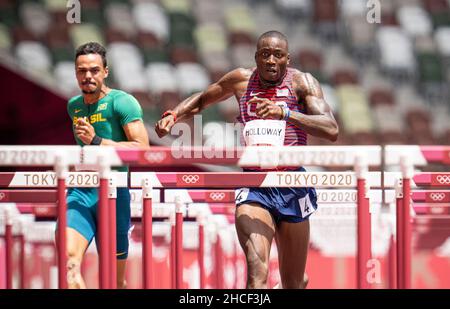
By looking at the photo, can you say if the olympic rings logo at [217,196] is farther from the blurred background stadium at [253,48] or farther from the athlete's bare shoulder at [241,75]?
the blurred background stadium at [253,48]

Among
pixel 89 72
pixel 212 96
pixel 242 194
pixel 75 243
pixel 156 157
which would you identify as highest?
pixel 89 72

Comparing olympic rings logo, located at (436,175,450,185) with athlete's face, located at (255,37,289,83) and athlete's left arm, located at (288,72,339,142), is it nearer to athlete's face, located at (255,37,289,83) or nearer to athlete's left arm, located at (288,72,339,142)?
athlete's left arm, located at (288,72,339,142)

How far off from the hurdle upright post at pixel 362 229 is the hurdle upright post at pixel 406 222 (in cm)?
16

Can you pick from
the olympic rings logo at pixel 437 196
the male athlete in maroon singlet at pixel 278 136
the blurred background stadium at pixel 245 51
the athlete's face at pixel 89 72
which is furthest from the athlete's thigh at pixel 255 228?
the blurred background stadium at pixel 245 51

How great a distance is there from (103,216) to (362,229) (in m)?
1.07

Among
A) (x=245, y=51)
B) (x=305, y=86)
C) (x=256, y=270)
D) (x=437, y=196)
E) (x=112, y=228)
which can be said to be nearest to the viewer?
(x=112, y=228)

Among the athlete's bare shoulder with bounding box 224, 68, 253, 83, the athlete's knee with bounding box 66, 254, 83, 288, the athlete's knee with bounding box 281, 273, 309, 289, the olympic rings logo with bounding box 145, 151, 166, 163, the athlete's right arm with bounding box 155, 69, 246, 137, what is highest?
the athlete's bare shoulder with bounding box 224, 68, 253, 83

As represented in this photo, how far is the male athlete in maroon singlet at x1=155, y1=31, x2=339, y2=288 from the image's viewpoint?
4957 millimetres

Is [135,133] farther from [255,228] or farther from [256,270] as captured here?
[256,270]

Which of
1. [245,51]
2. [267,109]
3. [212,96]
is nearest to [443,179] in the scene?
[212,96]

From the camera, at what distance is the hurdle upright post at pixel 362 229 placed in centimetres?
437

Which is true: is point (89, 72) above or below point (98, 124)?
above

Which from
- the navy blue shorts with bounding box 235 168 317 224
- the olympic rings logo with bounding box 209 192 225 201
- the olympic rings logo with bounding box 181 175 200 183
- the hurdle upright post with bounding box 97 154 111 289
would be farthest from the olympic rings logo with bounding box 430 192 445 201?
the hurdle upright post with bounding box 97 154 111 289

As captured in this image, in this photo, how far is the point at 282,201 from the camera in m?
5.19
